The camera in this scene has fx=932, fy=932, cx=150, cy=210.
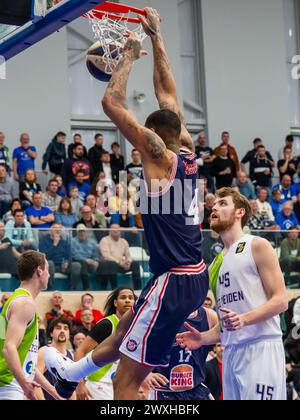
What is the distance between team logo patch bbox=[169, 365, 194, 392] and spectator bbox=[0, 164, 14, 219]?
408 inches

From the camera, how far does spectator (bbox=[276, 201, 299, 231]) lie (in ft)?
68.7

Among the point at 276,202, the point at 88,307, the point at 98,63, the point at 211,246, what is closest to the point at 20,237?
the point at 88,307

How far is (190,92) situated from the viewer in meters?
26.3

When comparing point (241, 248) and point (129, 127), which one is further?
point (241, 248)

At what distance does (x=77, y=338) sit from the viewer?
13.6 metres

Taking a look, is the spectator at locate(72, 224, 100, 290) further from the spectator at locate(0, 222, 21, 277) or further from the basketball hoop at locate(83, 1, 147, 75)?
the basketball hoop at locate(83, 1, 147, 75)

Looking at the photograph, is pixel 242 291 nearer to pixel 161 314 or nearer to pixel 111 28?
pixel 161 314

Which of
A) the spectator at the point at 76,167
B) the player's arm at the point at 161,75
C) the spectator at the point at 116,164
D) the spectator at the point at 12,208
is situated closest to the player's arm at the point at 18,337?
the player's arm at the point at 161,75

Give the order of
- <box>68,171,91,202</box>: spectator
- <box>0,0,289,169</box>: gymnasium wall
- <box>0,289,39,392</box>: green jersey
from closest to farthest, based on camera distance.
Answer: <box>0,289,39,392</box>: green jersey < <box>68,171,91,202</box>: spectator < <box>0,0,289,169</box>: gymnasium wall

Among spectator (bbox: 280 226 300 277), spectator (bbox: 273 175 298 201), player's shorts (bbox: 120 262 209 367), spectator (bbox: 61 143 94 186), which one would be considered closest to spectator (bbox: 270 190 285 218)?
spectator (bbox: 273 175 298 201)

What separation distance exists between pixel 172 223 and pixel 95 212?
11.2m

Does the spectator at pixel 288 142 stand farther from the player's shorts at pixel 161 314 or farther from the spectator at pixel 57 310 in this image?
the player's shorts at pixel 161 314
